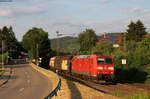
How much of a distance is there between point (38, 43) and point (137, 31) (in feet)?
150

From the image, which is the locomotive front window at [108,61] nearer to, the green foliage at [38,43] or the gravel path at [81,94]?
the gravel path at [81,94]

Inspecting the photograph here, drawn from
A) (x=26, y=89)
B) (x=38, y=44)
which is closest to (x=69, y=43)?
(x=38, y=44)

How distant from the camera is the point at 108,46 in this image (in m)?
79.1

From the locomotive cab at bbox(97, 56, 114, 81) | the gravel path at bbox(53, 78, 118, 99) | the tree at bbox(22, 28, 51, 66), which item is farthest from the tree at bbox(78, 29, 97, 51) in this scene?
the gravel path at bbox(53, 78, 118, 99)

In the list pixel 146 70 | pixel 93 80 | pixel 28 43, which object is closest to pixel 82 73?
pixel 93 80

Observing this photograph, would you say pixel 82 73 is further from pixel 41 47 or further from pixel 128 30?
pixel 41 47

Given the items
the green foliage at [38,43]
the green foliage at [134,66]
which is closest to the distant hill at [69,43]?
the green foliage at [38,43]

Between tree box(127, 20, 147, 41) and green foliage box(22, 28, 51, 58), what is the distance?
38069mm

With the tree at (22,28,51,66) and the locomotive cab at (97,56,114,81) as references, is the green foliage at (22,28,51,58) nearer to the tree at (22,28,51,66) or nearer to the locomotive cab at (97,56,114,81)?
the tree at (22,28,51,66)

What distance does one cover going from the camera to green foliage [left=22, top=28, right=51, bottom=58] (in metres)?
124

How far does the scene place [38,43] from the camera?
127250 millimetres

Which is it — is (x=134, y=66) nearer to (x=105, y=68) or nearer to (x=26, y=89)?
(x=105, y=68)

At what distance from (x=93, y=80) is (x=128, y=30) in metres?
63.7

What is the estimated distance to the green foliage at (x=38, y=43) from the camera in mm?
124000
